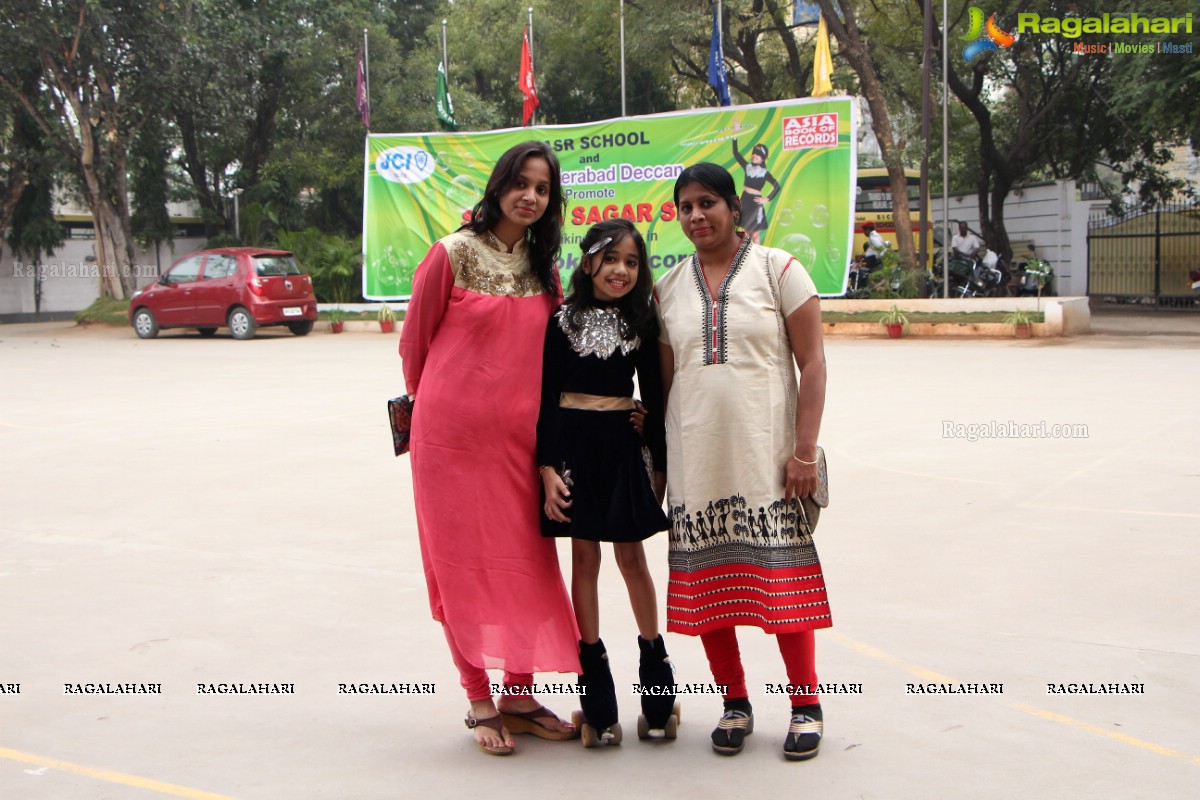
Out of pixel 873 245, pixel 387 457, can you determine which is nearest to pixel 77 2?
pixel 873 245

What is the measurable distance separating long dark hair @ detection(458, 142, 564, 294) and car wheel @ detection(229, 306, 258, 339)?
17871 mm

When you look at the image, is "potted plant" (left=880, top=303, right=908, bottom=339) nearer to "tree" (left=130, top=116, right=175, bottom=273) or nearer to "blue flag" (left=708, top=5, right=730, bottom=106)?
"blue flag" (left=708, top=5, right=730, bottom=106)

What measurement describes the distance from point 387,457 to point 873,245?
50.4 ft

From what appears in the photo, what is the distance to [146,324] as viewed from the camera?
21688 millimetres

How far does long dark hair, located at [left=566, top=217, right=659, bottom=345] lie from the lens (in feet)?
10.6

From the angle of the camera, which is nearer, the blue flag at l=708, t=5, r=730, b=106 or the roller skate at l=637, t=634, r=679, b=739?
the roller skate at l=637, t=634, r=679, b=739

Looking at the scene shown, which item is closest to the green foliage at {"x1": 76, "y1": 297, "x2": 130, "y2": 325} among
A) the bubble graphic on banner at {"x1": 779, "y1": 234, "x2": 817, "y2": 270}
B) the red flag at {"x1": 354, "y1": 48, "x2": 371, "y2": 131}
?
the red flag at {"x1": 354, "y1": 48, "x2": 371, "y2": 131}

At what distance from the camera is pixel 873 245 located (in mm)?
21734

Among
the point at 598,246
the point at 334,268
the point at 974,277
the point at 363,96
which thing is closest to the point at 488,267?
the point at 598,246

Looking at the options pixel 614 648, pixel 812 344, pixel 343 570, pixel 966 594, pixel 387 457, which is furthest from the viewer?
pixel 387 457

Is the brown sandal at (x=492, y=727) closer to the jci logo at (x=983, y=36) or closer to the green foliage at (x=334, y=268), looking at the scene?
the jci logo at (x=983, y=36)

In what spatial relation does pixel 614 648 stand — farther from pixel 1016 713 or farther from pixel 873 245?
pixel 873 245

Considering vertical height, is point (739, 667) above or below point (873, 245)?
below

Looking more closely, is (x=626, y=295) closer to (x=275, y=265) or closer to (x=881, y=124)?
(x=881, y=124)
